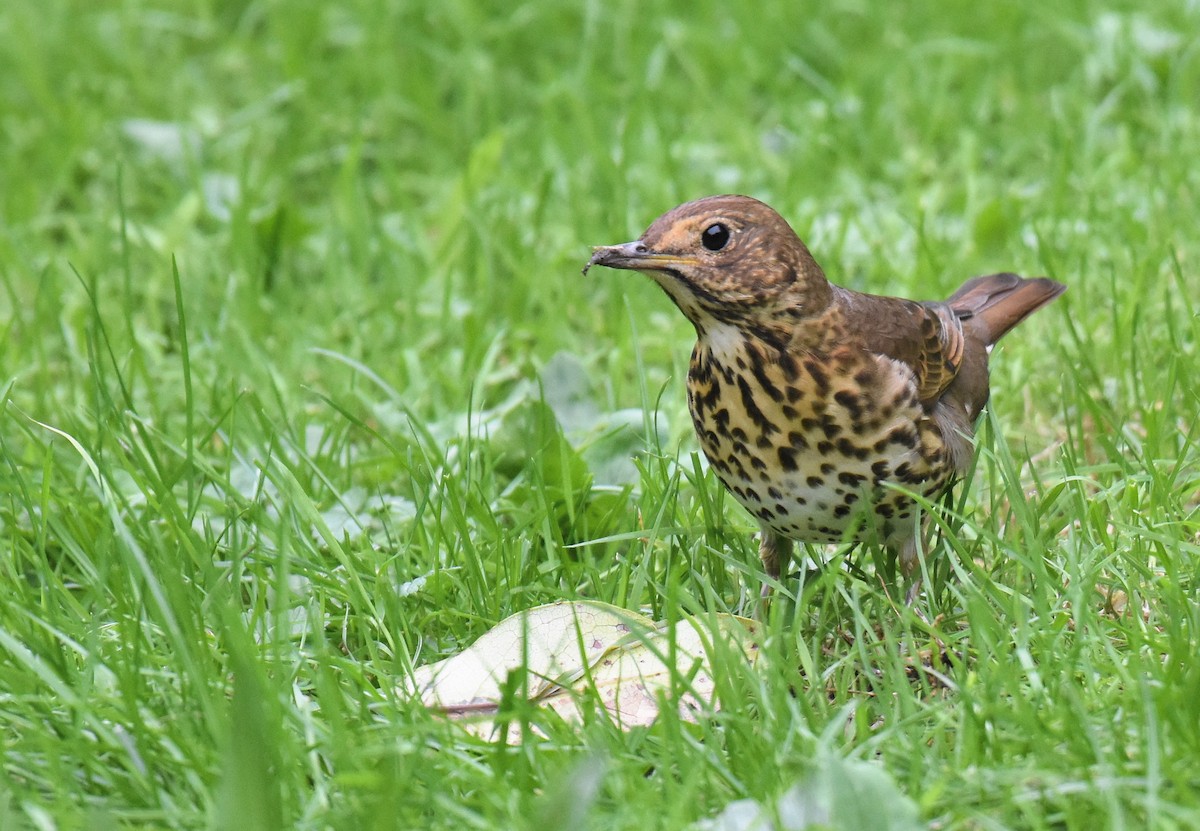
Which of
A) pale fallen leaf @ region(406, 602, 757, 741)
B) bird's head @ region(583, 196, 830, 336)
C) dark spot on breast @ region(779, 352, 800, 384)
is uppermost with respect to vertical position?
bird's head @ region(583, 196, 830, 336)

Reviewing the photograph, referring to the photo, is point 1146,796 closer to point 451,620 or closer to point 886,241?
point 451,620

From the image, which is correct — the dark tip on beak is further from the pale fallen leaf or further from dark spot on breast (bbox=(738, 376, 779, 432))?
the pale fallen leaf

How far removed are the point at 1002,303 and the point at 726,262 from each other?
128cm

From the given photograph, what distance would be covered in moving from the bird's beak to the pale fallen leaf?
27.0 inches

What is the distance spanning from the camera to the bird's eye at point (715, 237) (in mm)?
3316

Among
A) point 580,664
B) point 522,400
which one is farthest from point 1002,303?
point 580,664

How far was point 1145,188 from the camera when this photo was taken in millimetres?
Result: 5785

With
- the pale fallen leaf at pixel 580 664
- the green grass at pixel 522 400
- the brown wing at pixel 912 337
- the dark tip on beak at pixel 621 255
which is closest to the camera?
the green grass at pixel 522 400

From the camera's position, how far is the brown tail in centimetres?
425

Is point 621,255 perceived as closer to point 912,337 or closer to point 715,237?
point 715,237

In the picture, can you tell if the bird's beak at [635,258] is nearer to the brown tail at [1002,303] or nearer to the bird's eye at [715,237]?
the bird's eye at [715,237]

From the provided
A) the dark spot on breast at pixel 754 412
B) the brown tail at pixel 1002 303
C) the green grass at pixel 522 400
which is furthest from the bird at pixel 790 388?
the brown tail at pixel 1002 303

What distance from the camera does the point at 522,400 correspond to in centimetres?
453

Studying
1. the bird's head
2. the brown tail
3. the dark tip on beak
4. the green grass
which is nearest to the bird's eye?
the bird's head
